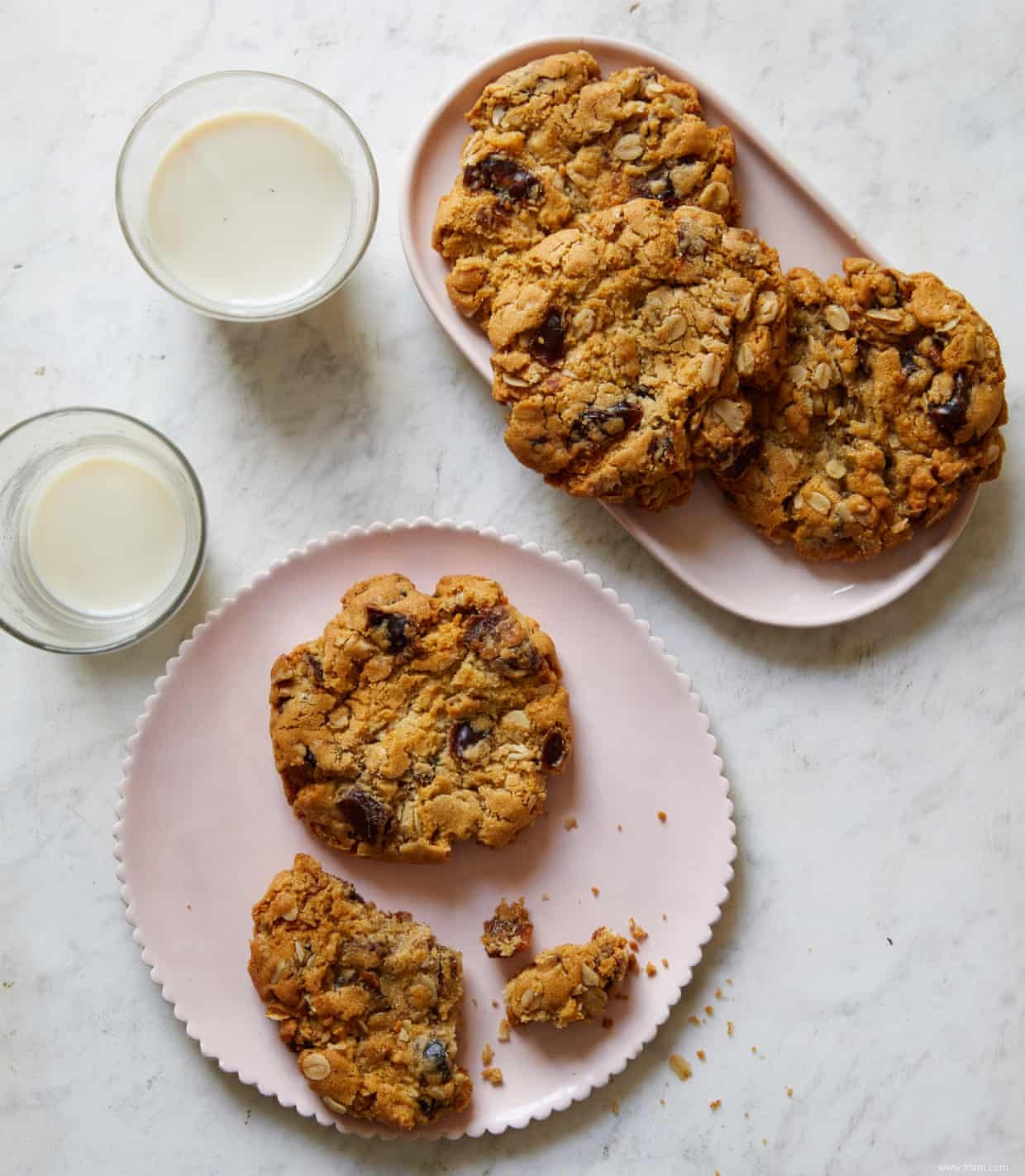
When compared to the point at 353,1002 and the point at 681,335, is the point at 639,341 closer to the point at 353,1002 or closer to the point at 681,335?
the point at 681,335

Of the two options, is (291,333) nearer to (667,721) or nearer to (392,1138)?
(667,721)

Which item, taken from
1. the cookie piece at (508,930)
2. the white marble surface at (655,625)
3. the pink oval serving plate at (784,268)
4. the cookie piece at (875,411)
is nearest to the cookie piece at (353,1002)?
the cookie piece at (508,930)

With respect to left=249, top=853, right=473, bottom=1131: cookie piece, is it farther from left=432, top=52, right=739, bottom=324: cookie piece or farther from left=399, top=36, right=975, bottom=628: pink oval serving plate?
left=432, top=52, right=739, bottom=324: cookie piece

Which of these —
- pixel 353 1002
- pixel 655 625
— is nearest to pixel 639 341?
pixel 655 625

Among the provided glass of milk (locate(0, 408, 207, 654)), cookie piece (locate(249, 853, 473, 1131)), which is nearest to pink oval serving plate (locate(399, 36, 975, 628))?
glass of milk (locate(0, 408, 207, 654))

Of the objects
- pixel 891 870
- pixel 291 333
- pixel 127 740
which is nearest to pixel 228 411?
pixel 291 333
